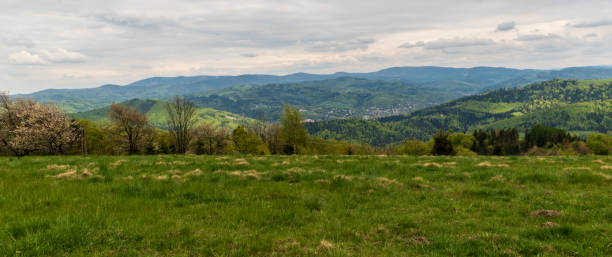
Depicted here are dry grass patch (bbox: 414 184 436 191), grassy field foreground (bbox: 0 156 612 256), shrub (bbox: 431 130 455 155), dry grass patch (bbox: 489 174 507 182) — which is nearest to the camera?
grassy field foreground (bbox: 0 156 612 256)

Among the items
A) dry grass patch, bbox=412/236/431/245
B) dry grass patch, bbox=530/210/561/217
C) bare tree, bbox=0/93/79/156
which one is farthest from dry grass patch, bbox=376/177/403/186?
bare tree, bbox=0/93/79/156

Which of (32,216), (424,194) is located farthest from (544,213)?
(32,216)

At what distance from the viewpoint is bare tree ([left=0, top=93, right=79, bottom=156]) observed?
4355 centimetres

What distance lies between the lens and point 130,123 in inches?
2290

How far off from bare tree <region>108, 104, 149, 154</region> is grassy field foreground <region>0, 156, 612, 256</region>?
155 feet

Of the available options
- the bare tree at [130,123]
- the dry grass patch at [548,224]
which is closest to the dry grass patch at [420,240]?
the dry grass patch at [548,224]

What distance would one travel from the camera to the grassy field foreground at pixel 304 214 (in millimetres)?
6930

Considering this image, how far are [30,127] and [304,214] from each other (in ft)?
187

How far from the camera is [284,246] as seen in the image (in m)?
7.09

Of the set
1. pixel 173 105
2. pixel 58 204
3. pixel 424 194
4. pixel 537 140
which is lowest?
pixel 537 140

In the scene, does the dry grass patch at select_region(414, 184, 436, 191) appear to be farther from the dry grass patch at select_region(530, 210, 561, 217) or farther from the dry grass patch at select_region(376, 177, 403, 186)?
the dry grass patch at select_region(530, 210, 561, 217)

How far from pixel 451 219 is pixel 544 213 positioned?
10.3 feet

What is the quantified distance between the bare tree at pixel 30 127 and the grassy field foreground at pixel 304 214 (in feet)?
133

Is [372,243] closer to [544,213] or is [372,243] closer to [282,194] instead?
[282,194]
